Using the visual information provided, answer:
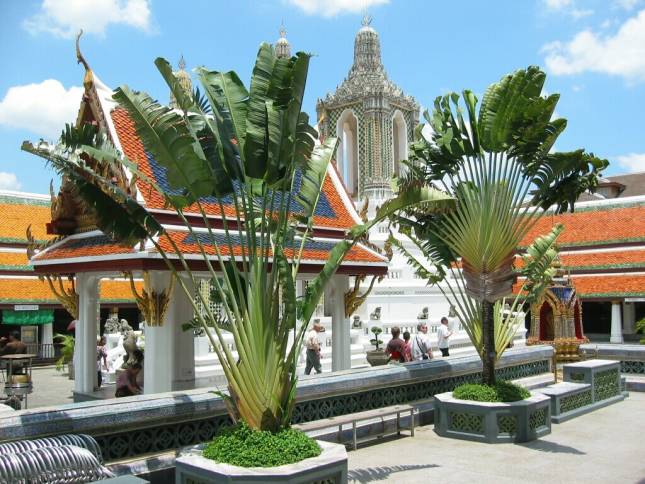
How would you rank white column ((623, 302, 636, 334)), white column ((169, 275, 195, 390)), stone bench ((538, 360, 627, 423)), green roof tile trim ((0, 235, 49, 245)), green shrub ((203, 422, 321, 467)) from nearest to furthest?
1. green shrub ((203, 422, 321, 467))
2. stone bench ((538, 360, 627, 423))
3. white column ((169, 275, 195, 390))
4. green roof tile trim ((0, 235, 49, 245))
5. white column ((623, 302, 636, 334))

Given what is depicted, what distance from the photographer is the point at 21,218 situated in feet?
88.4

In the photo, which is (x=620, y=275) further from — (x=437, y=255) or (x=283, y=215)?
(x=283, y=215)

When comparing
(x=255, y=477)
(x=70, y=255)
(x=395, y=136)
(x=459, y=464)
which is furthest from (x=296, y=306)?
(x=395, y=136)

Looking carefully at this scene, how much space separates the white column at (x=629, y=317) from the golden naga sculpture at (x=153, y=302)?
28.1 metres

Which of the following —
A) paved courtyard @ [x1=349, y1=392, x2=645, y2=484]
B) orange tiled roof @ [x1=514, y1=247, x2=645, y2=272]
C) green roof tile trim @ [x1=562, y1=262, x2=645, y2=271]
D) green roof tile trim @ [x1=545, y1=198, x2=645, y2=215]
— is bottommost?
paved courtyard @ [x1=349, y1=392, x2=645, y2=484]

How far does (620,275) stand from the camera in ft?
101

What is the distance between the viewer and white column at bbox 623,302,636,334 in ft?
106

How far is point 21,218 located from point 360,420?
22.1m

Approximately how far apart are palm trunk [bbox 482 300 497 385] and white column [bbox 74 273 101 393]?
7065 mm

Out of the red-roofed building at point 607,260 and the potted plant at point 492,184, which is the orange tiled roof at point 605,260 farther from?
the potted plant at point 492,184

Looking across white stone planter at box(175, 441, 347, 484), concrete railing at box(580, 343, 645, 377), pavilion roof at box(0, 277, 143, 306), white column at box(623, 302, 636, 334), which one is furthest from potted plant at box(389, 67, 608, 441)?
white column at box(623, 302, 636, 334)

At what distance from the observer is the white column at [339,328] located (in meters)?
13.4

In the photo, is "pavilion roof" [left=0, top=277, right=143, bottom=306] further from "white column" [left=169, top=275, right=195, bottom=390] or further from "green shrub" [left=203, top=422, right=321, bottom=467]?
"green shrub" [left=203, top=422, right=321, bottom=467]

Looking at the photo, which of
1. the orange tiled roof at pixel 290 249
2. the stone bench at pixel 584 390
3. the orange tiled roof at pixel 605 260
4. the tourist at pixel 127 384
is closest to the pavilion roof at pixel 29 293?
the orange tiled roof at pixel 290 249
